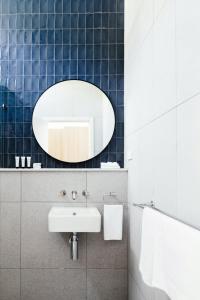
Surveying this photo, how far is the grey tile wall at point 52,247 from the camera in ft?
10.2

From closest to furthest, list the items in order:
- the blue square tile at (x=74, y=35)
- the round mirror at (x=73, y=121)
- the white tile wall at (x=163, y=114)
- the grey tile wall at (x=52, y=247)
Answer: the white tile wall at (x=163, y=114)
the grey tile wall at (x=52, y=247)
the round mirror at (x=73, y=121)
the blue square tile at (x=74, y=35)

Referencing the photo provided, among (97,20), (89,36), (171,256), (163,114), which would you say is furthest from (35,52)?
(171,256)

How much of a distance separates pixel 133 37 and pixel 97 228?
1.52 m

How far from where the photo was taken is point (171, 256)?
131cm

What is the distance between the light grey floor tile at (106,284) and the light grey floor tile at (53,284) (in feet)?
0.20

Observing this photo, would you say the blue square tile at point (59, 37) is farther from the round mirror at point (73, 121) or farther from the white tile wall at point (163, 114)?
the white tile wall at point (163, 114)

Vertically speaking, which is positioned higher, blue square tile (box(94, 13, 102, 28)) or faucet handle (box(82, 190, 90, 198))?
blue square tile (box(94, 13, 102, 28))

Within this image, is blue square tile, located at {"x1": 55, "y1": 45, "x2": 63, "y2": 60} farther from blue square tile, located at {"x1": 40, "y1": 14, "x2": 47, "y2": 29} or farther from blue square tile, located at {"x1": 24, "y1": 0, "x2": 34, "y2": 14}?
blue square tile, located at {"x1": 24, "y1": 0, "x2": 34, "y2": 14}

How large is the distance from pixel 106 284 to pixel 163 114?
188 cm

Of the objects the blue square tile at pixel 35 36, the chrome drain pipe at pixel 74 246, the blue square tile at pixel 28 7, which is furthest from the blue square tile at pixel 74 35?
the chrome drain pipe at pixel 74 246

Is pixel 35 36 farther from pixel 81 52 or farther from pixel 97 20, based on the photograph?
pixel 97 20

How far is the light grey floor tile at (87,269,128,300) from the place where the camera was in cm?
313

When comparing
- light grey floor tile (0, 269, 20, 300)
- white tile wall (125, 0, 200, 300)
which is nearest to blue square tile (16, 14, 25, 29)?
white tile wall (125, 0, 200, 300)

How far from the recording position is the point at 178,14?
1.58 meters
